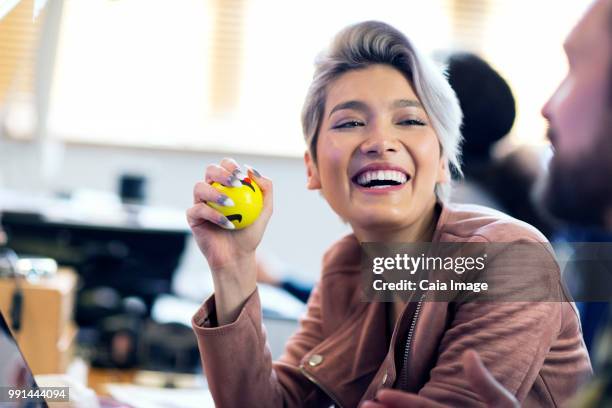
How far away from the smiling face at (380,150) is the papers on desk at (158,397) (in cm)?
31

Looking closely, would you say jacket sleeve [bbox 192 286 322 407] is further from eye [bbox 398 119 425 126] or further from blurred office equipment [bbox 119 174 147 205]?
blurred office equipment [bbox 119 174 147 205]

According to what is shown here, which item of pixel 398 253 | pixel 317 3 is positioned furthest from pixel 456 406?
pixel 317 3

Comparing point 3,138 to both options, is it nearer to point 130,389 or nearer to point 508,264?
point 130,389

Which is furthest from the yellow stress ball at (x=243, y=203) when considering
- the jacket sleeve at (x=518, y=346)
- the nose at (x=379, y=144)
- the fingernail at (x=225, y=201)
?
the jacket sleeve at (x=518, y=346)

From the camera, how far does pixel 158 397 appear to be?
0.93 metres

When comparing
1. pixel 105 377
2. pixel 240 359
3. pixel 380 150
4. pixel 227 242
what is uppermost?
pixel 380 150

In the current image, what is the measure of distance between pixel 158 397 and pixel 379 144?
0.42 m

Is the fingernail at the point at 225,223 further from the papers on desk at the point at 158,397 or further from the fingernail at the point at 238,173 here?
the papers on desk at the point at 158,397

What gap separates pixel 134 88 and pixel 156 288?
38cm

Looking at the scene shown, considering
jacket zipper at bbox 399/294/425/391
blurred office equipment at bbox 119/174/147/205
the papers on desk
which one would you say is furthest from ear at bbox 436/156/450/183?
→ blurred office equipment at bbox 119/174/147/205

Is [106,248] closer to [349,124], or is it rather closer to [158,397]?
[158,397]

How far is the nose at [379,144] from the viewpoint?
70 centimetres

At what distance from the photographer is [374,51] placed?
0.71 m

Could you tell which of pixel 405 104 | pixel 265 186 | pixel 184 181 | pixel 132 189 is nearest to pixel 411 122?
pixel 405 104
